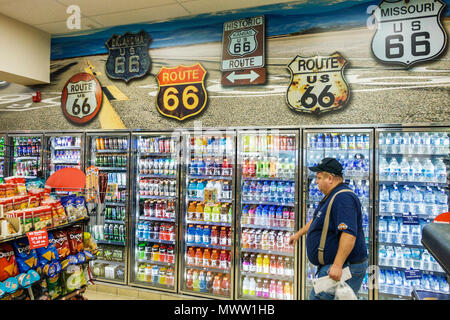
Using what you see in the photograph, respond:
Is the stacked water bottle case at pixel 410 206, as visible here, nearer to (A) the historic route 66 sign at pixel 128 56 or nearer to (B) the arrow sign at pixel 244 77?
(B) the arrow sign at pixel 244 77

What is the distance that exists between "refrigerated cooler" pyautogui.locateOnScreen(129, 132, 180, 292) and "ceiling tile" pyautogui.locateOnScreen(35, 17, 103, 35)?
207 cm

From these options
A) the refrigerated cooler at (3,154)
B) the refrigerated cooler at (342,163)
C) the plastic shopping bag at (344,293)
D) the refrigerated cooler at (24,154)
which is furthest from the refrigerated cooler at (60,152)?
the plastic shopping bag at (344,293)

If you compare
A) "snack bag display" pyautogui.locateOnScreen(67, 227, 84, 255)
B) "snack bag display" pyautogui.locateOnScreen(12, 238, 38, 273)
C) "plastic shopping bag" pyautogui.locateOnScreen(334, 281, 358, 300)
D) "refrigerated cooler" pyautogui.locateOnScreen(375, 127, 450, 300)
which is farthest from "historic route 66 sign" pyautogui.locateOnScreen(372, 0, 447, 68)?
"snack bag display" pyautogui.locateOnScreen(12, 238, 38, 273)

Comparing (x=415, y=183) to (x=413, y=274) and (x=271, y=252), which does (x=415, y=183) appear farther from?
(x=271, y=252)

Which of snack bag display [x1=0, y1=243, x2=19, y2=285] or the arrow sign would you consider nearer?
snack bag display [x1=0, y1=243, x2=19, y2=285]

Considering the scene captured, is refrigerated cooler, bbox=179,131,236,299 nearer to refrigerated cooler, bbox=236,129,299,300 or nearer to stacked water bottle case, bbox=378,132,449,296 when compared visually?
refrigerated cooler, bbox=236,129,299,300

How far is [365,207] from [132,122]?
141 inches

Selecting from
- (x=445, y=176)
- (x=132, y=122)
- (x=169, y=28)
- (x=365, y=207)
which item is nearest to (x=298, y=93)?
(x=365, y=207)

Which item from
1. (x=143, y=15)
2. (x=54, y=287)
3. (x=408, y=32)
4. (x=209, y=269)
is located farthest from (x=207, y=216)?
(x=408, y=32)

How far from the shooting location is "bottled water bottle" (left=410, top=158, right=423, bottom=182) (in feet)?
11.6

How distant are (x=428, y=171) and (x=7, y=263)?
13.4ft

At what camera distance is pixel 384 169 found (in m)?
3.75
